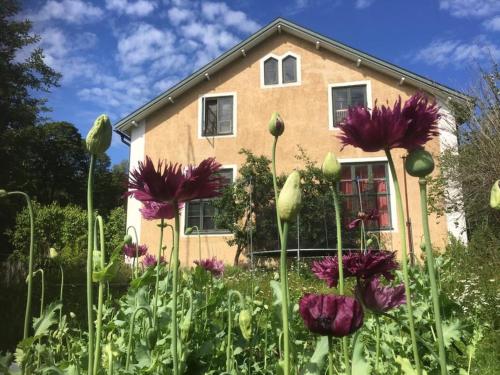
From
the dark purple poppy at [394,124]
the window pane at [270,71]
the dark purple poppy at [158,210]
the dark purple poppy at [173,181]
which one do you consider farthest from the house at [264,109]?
the dark purple poppy at [173,181]

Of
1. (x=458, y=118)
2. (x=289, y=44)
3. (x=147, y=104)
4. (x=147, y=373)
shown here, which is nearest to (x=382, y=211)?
(x=458, y=118)

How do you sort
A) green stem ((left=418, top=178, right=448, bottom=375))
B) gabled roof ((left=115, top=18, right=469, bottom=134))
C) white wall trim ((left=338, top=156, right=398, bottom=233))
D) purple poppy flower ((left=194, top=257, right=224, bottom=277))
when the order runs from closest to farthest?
green stem ((left=418, top=178, right=448, bottom=375)) → purple poppy flower ((left=194, top=257, right=224, bottom=277)) → white wall trim ((left=338, top=156, right=398, bottom=233)) → gabled roof ((left=115, top=18, right=469, bottom=134))

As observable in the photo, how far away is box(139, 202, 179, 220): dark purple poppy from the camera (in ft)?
5.90

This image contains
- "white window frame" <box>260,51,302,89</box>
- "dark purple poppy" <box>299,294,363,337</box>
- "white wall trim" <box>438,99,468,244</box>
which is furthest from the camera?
"white window frame" <box>260,51,302,89</box>

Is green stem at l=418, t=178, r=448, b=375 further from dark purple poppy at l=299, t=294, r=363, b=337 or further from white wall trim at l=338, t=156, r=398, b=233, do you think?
white wall trim at l=338, t=156, r=398, b=233

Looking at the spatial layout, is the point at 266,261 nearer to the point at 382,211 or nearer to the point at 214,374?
the point at 382,211

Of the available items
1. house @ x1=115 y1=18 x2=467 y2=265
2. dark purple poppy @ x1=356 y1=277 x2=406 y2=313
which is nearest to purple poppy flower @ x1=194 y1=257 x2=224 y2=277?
dark purple poppy @ x1=356 y1=277 x2=406 y2=313

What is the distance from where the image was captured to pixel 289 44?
48.6ft

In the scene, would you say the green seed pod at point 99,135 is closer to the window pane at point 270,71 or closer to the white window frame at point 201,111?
the white window frame at point 201,111

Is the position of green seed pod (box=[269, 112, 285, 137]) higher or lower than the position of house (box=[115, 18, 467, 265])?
lower

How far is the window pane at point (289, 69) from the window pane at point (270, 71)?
26 centimetres

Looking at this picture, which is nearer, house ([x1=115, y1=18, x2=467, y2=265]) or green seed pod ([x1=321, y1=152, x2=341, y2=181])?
green seed pod ([x1=321, y1=152, x2=341, y2=181])

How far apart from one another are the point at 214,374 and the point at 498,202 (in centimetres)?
133

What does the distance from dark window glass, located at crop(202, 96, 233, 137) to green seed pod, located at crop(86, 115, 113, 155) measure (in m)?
13.7
